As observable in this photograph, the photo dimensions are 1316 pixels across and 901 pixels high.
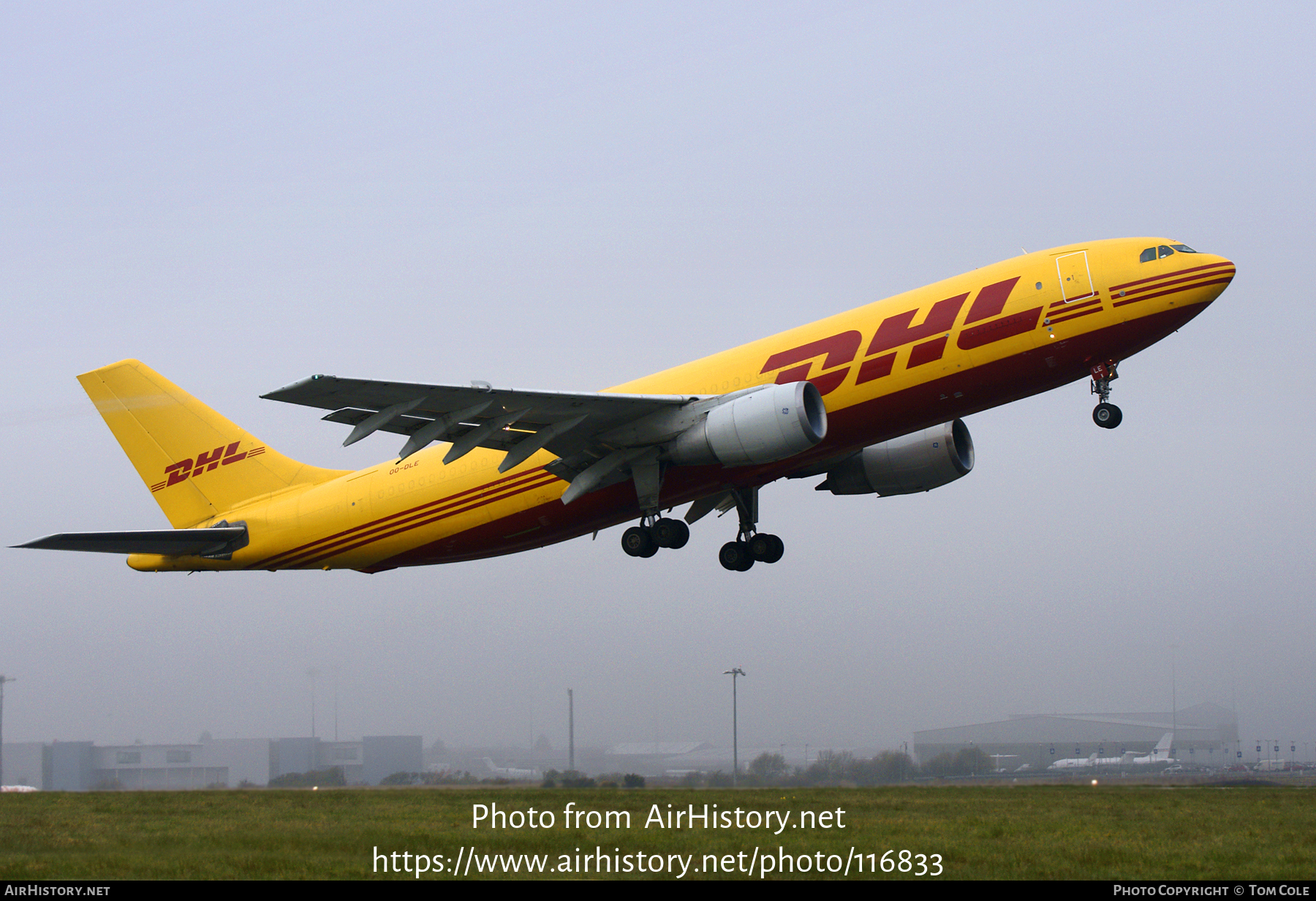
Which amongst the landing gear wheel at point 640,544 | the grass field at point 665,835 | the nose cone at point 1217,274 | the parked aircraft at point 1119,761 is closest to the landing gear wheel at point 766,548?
the landing gear wheel at point 640,544

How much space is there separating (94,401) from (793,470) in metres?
19.6

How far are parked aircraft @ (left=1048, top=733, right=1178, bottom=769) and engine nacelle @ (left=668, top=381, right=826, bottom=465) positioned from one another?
96.0 ft

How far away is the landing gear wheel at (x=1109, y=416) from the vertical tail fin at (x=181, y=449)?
20.1 meters

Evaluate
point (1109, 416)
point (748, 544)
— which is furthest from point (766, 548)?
point (1109, 416)

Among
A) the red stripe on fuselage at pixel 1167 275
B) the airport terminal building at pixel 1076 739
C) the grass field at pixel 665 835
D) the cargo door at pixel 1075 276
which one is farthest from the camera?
→ the airport terminal building at pixel 1076 739

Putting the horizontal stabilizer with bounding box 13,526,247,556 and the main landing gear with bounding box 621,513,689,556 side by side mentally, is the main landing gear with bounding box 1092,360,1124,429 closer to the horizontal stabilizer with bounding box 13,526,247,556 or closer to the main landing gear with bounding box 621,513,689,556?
the main landing gear with bounding box 621,513,689,556

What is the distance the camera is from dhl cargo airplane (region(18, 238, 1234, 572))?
964 inches

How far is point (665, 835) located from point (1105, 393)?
42.1 ft

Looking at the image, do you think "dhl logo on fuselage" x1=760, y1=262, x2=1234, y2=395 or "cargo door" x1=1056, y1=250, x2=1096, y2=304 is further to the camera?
"cargo door" x1=1056, y1=250, x2=1096, y2=304

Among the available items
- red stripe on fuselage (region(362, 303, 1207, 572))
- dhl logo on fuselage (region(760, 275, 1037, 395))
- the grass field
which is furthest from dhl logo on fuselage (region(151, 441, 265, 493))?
dhl logo on fuselage (region(760, 275, 1037, 395))

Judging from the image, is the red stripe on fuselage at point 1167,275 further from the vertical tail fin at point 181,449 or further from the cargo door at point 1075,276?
the vertical tail fin at point 181,449

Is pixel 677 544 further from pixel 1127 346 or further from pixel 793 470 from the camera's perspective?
pixel 1127 346

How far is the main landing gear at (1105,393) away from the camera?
82.3ft

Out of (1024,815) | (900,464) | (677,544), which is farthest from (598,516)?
(1024,815)
